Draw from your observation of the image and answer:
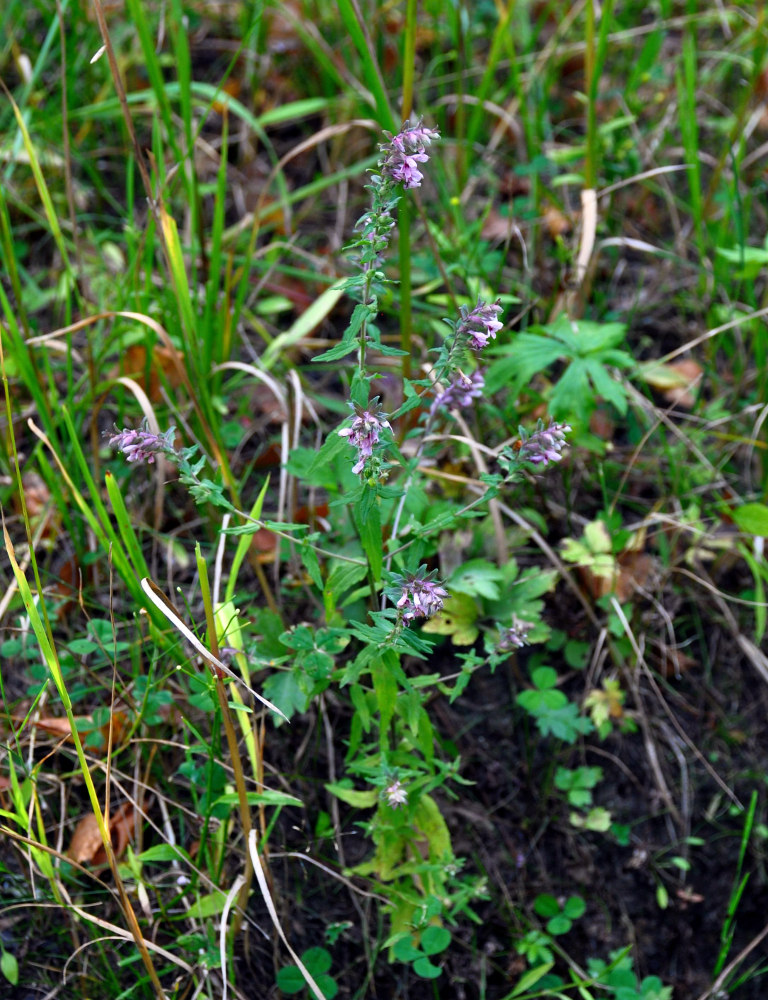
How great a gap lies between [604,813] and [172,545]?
1140 mm

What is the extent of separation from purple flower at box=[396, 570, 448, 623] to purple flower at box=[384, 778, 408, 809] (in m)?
0.36

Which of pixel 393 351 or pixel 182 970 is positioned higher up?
pixel 393 351

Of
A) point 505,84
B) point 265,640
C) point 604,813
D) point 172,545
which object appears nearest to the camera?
point 265,640

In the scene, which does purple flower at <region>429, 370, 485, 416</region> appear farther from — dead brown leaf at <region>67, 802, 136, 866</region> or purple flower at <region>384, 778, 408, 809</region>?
dead brown leaf at <region>67, 802, 136, 866</region>

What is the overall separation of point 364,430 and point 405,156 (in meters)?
0.39

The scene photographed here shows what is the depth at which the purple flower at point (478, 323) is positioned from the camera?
4.36 feet

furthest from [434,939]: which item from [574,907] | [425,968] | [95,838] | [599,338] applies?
[599,338]

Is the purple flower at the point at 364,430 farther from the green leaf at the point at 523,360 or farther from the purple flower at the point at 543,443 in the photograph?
the green leaf at the point at 523,360

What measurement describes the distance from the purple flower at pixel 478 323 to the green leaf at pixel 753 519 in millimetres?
940

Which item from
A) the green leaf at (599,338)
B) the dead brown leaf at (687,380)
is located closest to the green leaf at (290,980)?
the green leaf at (599,338)

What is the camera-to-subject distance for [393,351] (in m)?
1.33

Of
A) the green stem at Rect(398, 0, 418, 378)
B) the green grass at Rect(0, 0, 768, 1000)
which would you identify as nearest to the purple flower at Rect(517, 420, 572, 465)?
the green grass at Rect(0, 0, 768, 1000)

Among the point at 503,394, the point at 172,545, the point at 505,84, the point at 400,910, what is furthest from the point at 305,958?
the point at 505,84

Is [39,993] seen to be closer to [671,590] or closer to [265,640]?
[265,640]
